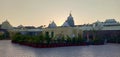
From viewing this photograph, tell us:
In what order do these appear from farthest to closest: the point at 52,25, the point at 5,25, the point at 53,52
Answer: the point at 5,25 < the point at 52,25 < the point at 53,52

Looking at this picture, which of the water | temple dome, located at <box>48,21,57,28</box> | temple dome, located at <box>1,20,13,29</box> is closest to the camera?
the water

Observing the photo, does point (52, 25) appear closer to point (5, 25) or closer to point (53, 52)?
point (5, 25)

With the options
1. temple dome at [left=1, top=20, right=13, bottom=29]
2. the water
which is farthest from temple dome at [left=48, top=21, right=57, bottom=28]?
the water

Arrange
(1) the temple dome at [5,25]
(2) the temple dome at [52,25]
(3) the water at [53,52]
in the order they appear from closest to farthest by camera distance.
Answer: (3) the water at [53,52] < (2) the temple dome at [52,25] < (1) the temple dome at [5,25]

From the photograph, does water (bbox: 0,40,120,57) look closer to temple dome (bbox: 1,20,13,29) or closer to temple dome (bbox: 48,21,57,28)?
temple dome (bbox: 48,21,57,28)

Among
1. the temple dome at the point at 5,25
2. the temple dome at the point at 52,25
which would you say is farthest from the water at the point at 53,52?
the temple dome at the point at 5,25

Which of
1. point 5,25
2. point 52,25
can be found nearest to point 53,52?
point 52,25

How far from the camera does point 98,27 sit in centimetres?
4547

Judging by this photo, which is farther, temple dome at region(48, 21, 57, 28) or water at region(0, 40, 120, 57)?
temple dome at region(48, 21, 57, 28)

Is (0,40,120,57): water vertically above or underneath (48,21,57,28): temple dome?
underneath

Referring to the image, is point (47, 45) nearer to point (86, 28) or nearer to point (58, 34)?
point (58, 34)

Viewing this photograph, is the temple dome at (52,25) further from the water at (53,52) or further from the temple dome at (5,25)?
the water at (53,52)

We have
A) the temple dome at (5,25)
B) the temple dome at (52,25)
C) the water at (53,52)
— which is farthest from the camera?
the temple dome at (5,25)

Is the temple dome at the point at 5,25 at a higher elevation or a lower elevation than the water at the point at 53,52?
higher
